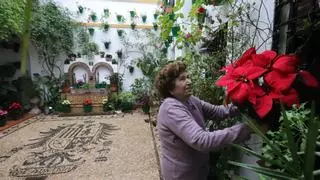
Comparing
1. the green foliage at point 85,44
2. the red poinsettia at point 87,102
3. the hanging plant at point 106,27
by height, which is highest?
the hanging plant at point 106,27

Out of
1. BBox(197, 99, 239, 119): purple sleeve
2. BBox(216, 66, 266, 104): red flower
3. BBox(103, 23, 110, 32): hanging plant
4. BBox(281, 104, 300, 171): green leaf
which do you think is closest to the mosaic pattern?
BBox(197, 99, 239, 119): purple sleeve

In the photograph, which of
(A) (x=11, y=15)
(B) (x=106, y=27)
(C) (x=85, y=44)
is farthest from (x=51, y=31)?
(A) (x=11, y=15)

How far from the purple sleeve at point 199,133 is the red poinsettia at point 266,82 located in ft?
0.88

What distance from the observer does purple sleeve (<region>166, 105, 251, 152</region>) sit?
36.3 inches

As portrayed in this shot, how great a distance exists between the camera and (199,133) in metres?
1.09

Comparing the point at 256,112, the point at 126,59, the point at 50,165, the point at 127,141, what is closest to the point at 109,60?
the point at 126,59

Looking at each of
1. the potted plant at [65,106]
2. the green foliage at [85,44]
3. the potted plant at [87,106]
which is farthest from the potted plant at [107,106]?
the green foliage at [85,44]

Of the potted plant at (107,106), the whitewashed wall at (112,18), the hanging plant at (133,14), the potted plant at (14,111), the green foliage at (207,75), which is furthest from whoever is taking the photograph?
the hanging plant at (133,14)

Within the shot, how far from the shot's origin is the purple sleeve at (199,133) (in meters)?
0.92

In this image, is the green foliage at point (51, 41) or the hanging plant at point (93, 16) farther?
the hanging plant at point (93, 16)

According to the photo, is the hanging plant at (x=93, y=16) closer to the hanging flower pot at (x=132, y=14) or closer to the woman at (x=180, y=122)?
the hanging flower pot at (x=132, y=14)

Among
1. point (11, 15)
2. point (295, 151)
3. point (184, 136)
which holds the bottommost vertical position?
point (184, 136)

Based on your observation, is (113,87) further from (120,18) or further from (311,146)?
→ (311,146)

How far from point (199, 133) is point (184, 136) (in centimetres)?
10
